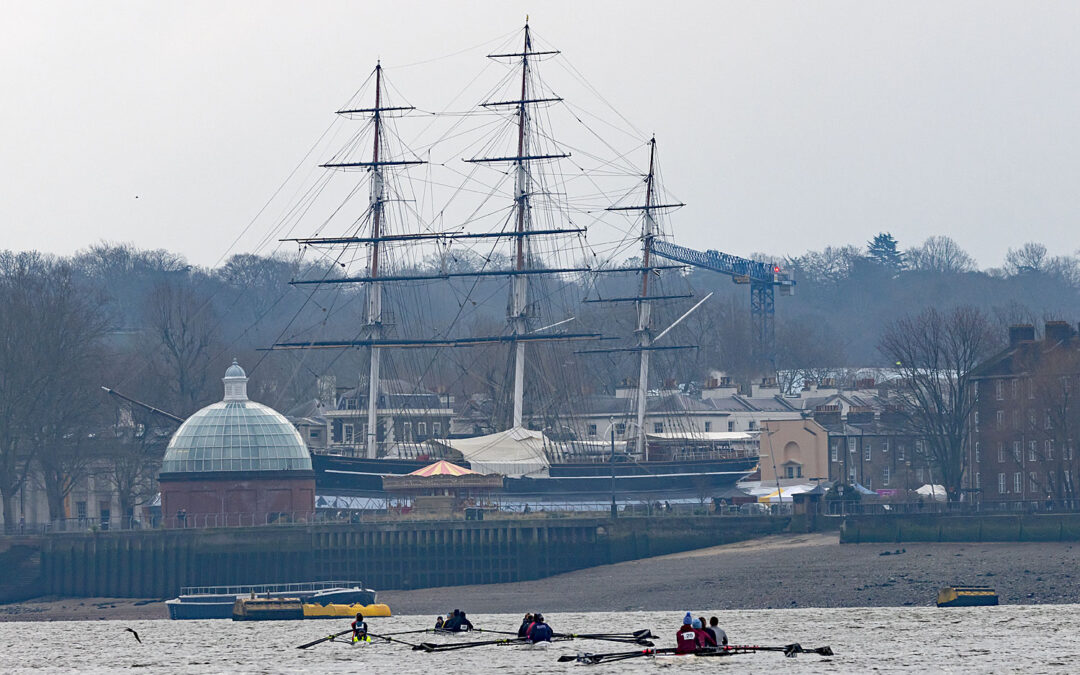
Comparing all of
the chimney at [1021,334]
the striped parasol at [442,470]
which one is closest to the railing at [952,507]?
the chimney at [1021,334]

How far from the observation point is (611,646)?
3066 inches

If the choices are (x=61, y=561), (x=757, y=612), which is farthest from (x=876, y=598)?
(x=61, y=561)

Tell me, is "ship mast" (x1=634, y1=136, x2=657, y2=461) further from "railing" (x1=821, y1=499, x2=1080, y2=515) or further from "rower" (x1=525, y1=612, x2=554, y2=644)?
"rower" (x1=525, y1=612, x2=554, y2=644)

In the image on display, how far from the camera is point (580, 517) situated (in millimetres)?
114500

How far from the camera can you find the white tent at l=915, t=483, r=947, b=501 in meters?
128

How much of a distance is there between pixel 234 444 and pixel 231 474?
1.58 m

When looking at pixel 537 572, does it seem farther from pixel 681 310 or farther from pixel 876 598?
pixel 681 310

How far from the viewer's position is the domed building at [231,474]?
113 meters

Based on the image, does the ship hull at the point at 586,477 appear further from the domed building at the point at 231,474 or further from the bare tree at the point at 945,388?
the bare tree at the point at 945,388

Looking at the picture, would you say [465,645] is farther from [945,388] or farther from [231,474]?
[945,388]

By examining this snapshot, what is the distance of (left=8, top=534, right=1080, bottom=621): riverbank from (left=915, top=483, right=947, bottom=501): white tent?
63.3 feet

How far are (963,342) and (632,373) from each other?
64.7m

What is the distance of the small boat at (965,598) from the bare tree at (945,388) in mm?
32292

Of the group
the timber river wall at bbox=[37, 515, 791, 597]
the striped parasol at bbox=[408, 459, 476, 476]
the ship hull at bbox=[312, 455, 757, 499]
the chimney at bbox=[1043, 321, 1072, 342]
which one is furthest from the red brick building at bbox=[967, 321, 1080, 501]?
the striped parasol at bbox=[408, 459, 476, 476]
